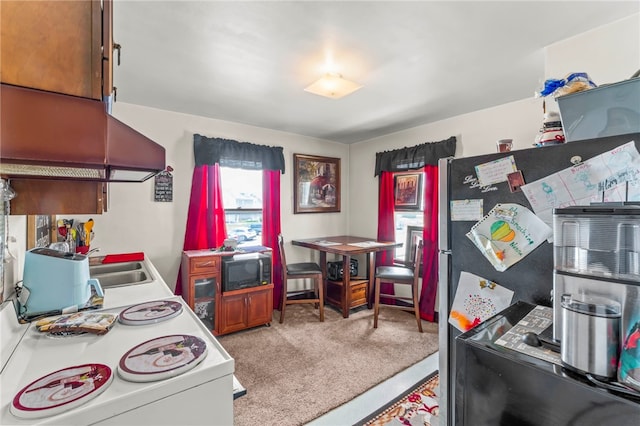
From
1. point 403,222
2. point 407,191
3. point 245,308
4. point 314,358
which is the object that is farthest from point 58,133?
point 403,222

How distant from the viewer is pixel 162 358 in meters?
0.91

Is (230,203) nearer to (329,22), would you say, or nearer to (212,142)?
(212,142)

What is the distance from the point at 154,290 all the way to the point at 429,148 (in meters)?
3.09

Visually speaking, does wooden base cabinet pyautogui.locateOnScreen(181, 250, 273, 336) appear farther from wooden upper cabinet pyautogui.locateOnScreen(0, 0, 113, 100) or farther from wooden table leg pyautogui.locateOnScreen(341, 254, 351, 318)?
wooden upper cabinet pyautogui.locateOnScreen(0, 0, 113, 100)

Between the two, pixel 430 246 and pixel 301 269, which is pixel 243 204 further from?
pixel 430 246

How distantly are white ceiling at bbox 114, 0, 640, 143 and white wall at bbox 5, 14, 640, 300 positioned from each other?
14 cm

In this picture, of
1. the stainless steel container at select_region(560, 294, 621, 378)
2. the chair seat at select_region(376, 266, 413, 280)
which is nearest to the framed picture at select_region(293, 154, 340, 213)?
the chair seat at select_region(376, 266, 413, 280)

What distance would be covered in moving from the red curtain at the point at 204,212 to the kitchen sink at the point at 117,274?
720 mm

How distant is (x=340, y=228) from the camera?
4.49 metres

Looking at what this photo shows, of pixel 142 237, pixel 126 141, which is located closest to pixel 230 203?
pixel 142 237

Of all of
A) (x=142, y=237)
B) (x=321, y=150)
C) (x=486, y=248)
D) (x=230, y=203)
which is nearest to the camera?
(x=486, y=248)

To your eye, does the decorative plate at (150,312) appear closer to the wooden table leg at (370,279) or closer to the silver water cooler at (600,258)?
the silver water cooler at (600,258)

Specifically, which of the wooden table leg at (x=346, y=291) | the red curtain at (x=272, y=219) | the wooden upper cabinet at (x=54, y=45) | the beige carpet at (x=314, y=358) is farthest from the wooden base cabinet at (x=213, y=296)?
the wooden upper cabinet at (x=54, y=45)

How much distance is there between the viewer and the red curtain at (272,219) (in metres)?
3.67
